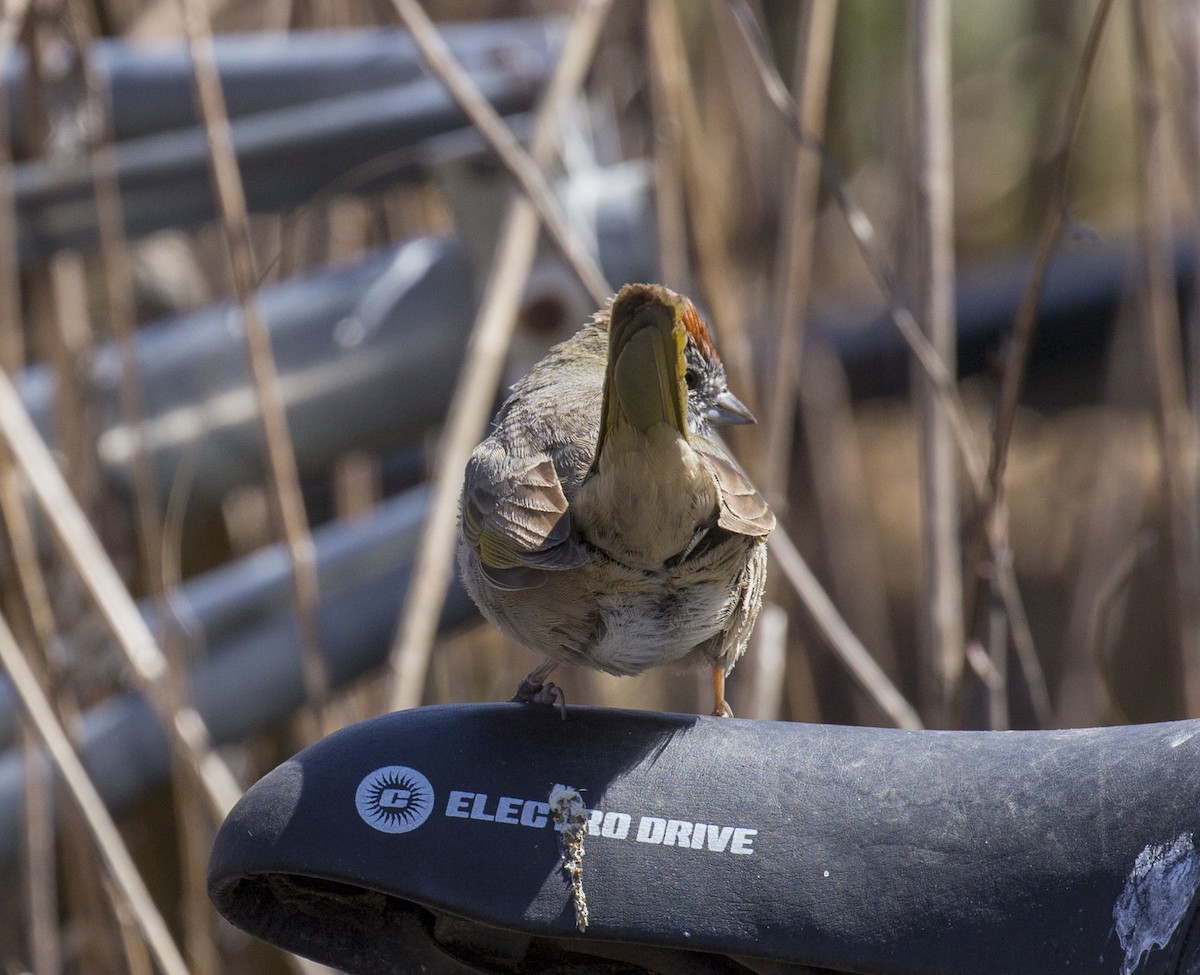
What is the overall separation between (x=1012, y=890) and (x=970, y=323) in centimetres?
217

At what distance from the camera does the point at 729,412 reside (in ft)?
6.84

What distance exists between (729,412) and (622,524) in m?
0.62

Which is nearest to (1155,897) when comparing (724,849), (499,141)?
(724,849)

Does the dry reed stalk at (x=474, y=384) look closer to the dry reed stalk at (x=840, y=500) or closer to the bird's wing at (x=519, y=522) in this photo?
the bird's wing at (x=519, y=522)

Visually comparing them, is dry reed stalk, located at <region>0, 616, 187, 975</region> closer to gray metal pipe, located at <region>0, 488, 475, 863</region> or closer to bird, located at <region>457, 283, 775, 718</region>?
gray metal pipe, located at <region>0, 488, 475, 863</region>

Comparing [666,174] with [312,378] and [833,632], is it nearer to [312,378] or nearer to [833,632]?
[312,378]

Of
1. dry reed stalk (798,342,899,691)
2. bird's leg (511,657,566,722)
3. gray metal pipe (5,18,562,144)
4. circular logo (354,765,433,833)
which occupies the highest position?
gray metal pipe (5,18,562,144)

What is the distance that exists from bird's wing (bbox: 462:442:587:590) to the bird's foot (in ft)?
0.43

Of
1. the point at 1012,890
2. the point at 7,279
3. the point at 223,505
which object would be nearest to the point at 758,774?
the point at 1012,890

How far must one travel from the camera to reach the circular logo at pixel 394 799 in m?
1.22

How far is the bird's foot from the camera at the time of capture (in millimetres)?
1573

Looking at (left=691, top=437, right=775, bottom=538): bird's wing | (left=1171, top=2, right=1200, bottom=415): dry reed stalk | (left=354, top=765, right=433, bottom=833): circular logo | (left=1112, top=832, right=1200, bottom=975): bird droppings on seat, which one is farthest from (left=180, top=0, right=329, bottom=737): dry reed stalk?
(left=1171, top=2, right=1200, bottom=415): dry reed stalk

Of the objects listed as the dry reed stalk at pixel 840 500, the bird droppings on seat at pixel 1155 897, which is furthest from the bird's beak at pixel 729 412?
the dry reed stalk at pixel 840 500

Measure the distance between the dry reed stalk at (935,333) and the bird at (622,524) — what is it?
408mm
